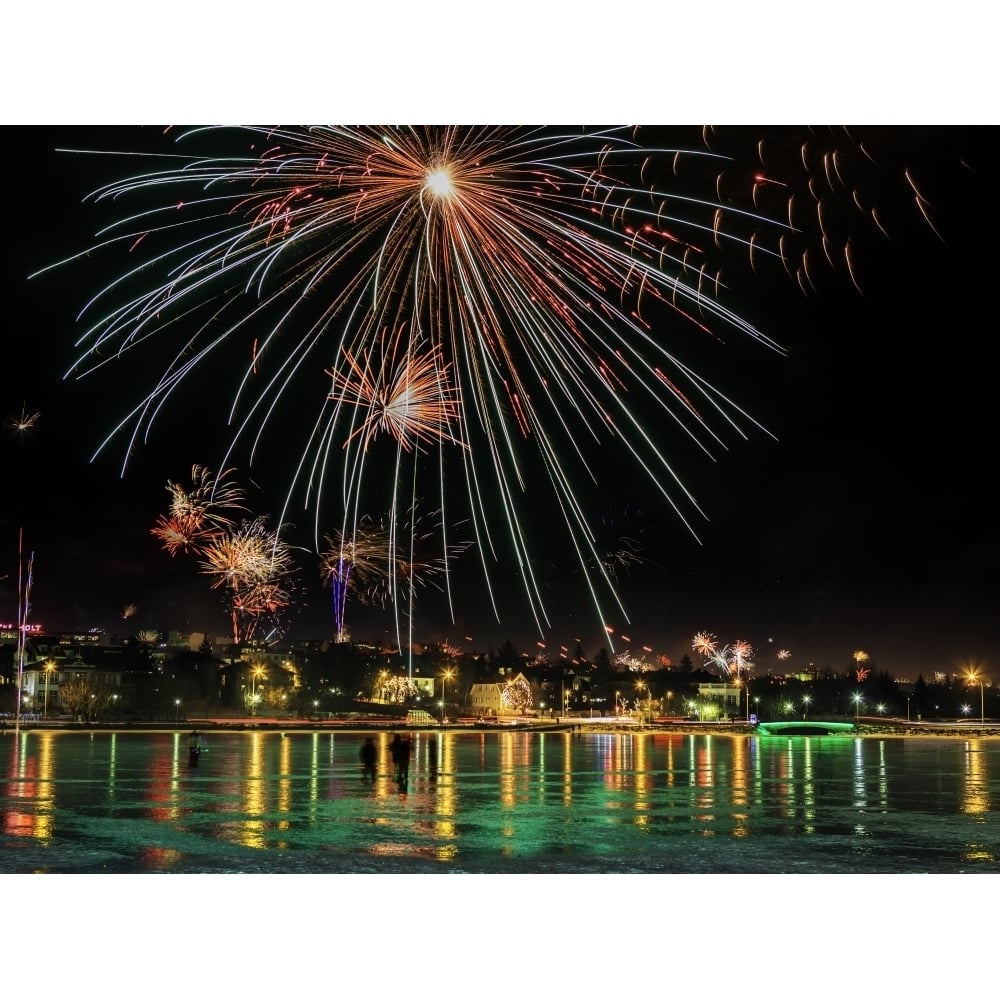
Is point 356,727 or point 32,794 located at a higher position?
point 32,794

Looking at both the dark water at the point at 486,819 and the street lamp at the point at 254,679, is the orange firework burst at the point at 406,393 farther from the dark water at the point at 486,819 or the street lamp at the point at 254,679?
the street lamp at the point at 254,679

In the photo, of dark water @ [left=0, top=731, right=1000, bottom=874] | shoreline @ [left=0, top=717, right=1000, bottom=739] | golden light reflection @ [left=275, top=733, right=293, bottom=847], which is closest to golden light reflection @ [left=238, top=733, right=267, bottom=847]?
dark water @ [left=0, top=731, right=1000, bottom=874]

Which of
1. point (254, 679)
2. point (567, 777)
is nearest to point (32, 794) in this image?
point (567, 777)

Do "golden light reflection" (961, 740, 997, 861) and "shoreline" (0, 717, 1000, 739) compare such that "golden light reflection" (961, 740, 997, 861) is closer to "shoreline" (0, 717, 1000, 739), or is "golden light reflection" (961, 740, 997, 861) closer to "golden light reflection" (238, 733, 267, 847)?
"golden light reflection" (238, 733, 267, 847)

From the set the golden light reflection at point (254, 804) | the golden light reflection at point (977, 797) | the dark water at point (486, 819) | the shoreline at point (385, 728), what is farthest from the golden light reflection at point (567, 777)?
the shoreline at point (385, 728)

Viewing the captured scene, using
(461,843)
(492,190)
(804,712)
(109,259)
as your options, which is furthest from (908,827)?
(804,712)

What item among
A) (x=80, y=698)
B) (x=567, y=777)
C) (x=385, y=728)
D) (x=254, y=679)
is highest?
(x=254, y=679)

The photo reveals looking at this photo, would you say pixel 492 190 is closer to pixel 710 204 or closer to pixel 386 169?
pixel 386 169

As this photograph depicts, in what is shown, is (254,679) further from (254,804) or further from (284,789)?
(254,804)
